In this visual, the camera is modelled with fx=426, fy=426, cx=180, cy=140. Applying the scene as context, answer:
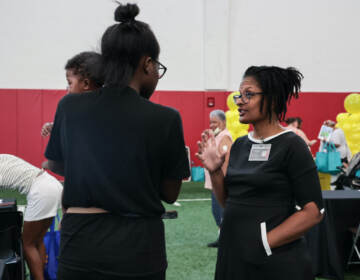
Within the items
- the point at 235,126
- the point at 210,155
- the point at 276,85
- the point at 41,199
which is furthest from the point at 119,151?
the point at 235,126

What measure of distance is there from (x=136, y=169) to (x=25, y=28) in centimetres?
978

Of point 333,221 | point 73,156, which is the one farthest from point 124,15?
point 333,221

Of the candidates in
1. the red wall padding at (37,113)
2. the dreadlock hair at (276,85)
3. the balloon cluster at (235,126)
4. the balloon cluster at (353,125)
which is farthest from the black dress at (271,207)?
the red wall padding at (37,113)

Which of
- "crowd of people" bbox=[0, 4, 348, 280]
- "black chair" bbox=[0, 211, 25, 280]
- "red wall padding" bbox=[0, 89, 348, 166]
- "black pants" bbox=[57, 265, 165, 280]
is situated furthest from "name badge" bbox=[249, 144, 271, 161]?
"red wall padding" bbox=[0, 89, 348, 166]

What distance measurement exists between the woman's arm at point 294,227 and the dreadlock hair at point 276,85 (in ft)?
1.31

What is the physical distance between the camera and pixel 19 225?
107 inches

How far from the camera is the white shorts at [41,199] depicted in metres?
2.91

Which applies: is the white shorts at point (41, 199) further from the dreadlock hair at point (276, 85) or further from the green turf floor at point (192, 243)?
the dreadlock hair at point (276, 85)

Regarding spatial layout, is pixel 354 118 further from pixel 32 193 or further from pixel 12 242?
pixel 12 242

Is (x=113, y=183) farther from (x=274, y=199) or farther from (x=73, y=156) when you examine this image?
(x=274, y=199)

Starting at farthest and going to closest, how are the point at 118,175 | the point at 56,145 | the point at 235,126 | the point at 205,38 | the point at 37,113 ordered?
1. the point at 205,38
2. the point at 37,113
3. the point at 235,126
4. the point at 56,145
5. the point at 118,175

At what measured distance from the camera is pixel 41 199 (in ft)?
9.54

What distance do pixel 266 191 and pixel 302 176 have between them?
0.15 meters

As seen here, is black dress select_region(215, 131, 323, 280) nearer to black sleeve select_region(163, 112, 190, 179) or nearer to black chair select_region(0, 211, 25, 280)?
black sleeve select_region(163, 112, 190, 179)
